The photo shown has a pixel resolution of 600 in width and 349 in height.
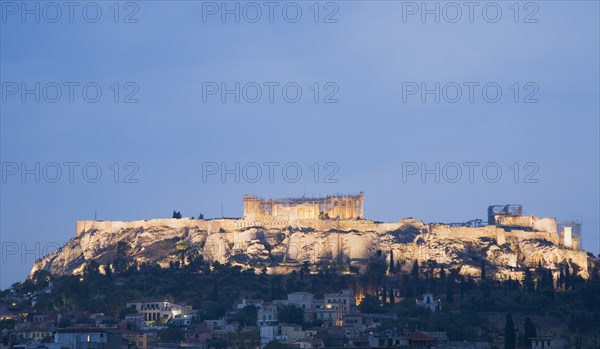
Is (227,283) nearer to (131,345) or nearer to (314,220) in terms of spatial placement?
(314,220)

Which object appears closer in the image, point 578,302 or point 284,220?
point 578,302

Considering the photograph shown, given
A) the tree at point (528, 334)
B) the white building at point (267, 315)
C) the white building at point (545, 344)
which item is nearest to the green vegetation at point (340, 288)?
the white building at point (267, 315)

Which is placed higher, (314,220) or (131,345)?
(314,220)

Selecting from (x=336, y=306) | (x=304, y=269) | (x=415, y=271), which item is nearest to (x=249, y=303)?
(x=336, y=306)

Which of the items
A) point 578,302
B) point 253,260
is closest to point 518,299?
point 578,302

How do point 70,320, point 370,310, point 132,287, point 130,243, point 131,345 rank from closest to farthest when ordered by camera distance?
1. point 131,345
2. point 70,320
3. point 370,310
4. point 132,287
5. point 130,243
